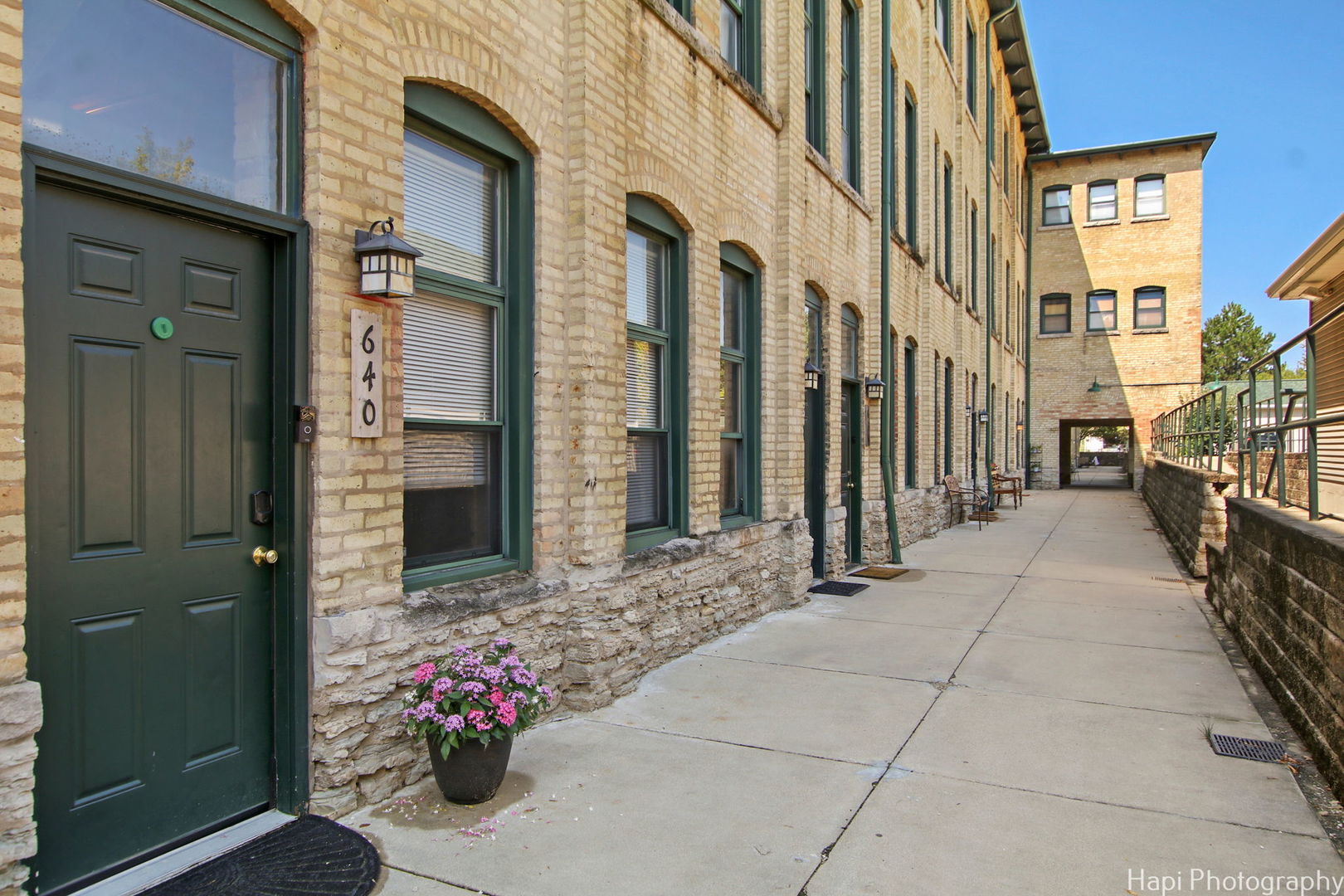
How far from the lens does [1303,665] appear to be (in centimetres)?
502

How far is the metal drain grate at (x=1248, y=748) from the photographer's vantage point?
4703 millimetres

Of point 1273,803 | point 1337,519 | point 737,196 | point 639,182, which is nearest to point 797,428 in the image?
point 737,196

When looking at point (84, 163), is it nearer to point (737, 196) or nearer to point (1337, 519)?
point (737, 196)

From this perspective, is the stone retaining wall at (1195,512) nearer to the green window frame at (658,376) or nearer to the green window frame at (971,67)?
the green window frame at (658,376)

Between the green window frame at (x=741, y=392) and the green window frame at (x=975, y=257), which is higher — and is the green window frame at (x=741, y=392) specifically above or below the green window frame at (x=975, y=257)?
below

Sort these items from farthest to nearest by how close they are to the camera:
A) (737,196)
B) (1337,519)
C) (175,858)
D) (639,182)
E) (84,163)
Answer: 1. (737,196)
2. (639,182)
3. (1337,519)
4. (175,858)
5. (84,163)

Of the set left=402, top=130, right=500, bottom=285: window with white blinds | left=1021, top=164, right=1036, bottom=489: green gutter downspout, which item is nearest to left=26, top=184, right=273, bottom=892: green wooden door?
left=402, top=130, right=500, bottom=285: window with white blinds

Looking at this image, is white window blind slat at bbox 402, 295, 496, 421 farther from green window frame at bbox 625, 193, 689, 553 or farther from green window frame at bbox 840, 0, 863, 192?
green window frame at bbox 840, 0, 863, 192

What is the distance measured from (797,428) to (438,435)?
485cm

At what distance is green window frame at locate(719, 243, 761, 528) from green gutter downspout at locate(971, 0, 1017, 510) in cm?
1342

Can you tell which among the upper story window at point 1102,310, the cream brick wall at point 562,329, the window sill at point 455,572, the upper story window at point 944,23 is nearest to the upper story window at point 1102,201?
the upper story window at point 1102,310

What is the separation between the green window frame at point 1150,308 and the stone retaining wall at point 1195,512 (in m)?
16.1

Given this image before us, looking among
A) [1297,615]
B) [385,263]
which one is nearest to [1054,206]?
[1297,615]

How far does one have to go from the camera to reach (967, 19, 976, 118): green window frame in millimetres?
19750
